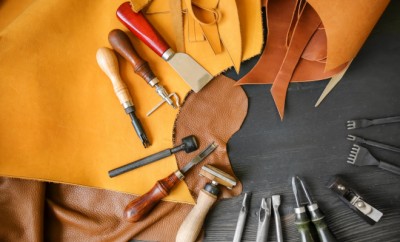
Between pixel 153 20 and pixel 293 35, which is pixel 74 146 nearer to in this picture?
pixel 153 20

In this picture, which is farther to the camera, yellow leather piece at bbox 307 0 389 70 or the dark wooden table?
the dark wooden table

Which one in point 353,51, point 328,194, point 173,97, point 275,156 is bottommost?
point 328,194

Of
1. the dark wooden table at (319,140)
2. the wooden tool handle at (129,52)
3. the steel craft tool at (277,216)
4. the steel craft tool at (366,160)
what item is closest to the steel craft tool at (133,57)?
the wooden tool handle at (129,52)

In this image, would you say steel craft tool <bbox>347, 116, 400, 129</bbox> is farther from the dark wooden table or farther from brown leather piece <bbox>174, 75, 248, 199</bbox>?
brown leather piece <bbox>174, 75, 248, 199</bbox>

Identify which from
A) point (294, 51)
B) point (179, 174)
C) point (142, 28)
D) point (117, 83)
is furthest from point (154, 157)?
point (294, 51)

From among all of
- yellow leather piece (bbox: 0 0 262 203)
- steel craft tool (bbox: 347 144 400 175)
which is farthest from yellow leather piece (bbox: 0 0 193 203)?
steel craft tool (bbox: 347 144 400 175)

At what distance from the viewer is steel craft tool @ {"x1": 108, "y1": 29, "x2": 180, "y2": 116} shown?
0.75 meters

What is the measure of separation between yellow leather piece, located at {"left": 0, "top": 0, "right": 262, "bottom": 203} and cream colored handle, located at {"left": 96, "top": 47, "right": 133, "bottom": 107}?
0.03 m

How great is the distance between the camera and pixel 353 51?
2.29 feet

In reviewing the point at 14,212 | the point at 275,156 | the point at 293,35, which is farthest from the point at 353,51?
the point at 14,212

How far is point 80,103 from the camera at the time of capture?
0.78m

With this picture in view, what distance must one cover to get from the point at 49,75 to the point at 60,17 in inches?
5.1

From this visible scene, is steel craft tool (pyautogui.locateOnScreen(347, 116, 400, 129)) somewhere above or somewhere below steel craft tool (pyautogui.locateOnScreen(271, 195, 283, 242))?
above

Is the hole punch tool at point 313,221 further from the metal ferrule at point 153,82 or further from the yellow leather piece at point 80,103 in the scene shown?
the metal ferrule at point 153,82
